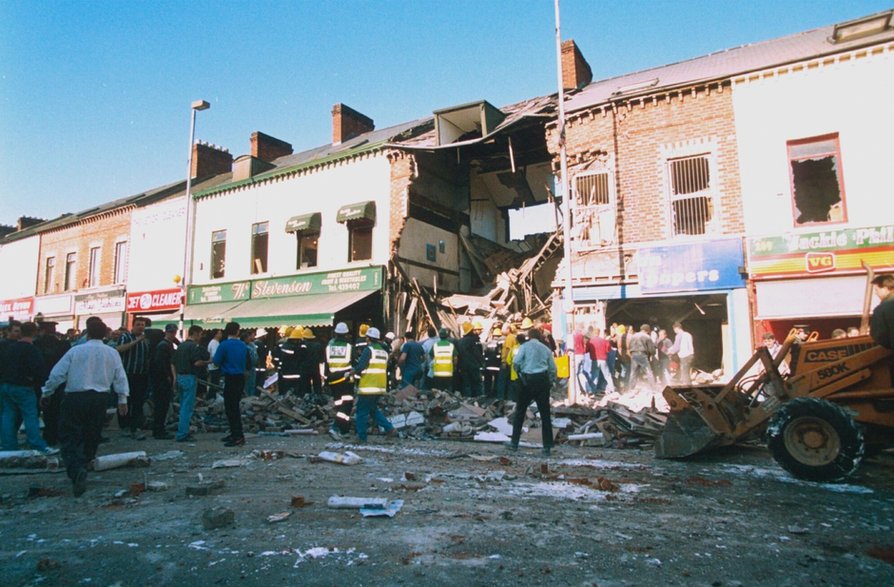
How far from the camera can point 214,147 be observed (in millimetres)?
27000

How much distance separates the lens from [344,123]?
2327 centimetres

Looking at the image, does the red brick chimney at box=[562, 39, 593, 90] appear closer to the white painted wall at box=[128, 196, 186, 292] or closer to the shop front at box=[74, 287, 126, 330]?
the white painted wall at box=[128, 196, 186, 292]

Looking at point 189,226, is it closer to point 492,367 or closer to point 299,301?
point 299,301

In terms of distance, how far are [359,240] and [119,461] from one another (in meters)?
13.2

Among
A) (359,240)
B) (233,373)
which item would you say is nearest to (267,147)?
(359,240)

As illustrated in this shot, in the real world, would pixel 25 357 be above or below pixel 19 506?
above

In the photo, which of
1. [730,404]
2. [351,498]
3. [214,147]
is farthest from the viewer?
[214,147]

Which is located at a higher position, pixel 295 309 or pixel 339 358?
pixel 295 309

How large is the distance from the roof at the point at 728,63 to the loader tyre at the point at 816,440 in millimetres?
10635

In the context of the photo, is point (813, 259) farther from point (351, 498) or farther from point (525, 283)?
point (351, 498)

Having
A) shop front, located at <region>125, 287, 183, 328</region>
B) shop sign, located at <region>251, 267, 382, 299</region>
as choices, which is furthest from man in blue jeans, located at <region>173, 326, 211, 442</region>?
shop front, located at <region>125, 287, 183, 328</region>

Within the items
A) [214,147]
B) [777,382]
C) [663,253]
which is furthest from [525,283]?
[214,147]

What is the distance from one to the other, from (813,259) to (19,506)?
14293 millimetres

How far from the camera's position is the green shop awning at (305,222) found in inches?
760
